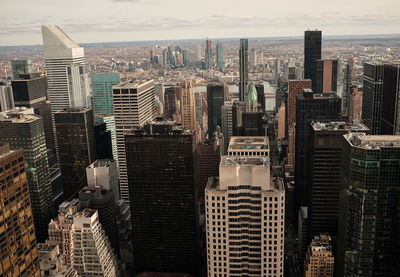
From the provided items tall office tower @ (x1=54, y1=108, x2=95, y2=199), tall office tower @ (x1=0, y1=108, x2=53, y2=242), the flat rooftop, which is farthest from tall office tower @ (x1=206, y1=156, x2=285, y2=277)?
tall office tower @ (x1=54, y1=108, x2=95, y2=199)

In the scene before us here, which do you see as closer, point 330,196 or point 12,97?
point 330,196

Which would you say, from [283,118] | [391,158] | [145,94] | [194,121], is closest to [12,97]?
[145,94]

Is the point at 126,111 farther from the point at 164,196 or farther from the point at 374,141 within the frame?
the point at 374,141

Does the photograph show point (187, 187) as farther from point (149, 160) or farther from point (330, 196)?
point (330, 196)

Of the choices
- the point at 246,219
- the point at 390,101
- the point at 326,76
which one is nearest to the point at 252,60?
the point at 326,76

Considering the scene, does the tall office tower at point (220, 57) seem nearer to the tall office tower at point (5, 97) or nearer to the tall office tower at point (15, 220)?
the tall office tower at point (5, 97)

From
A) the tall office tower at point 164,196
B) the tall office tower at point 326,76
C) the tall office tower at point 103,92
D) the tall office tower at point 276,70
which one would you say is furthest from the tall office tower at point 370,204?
the tall office tower at point 276,70
